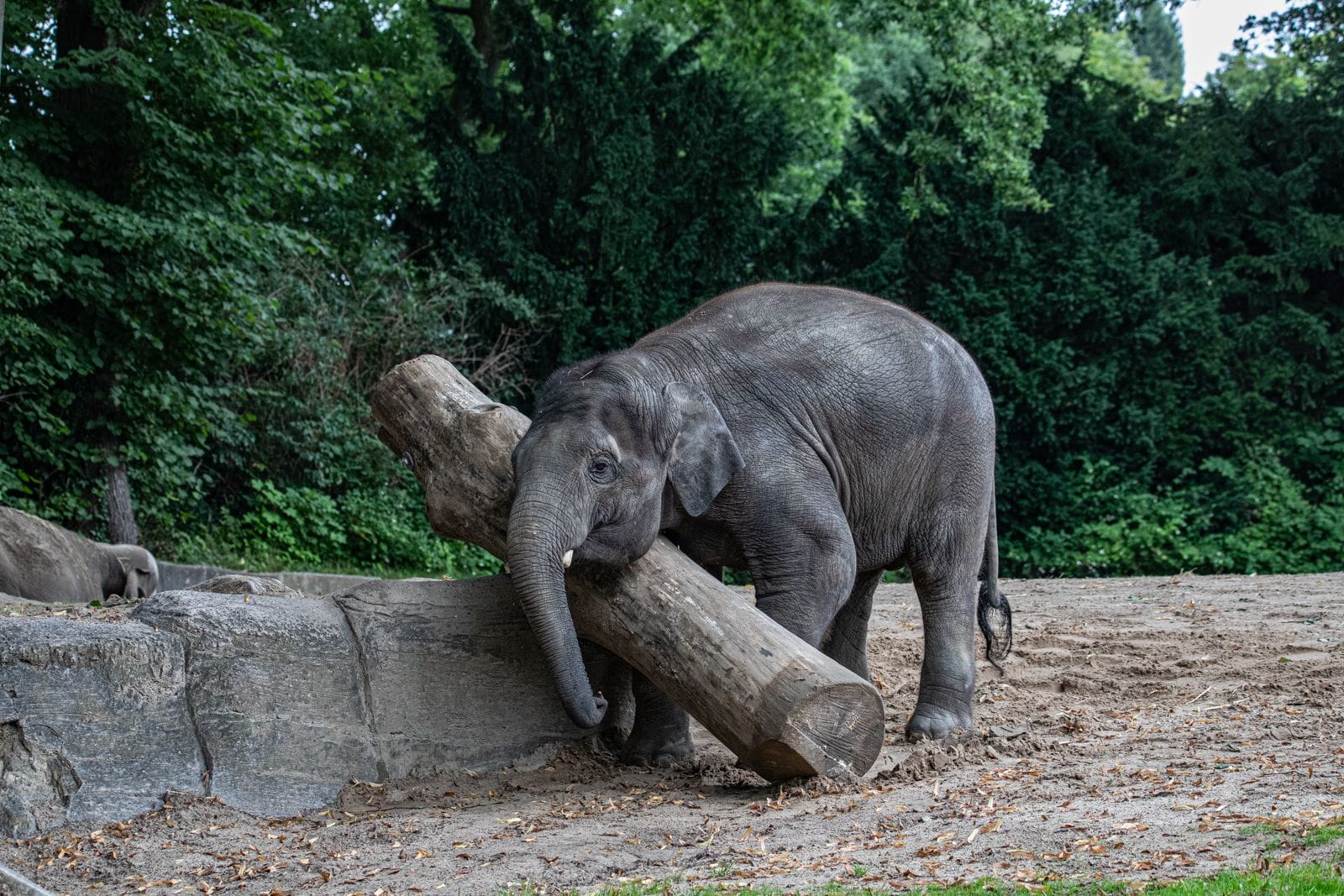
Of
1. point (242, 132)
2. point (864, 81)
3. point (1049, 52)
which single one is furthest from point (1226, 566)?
point (864, 81)

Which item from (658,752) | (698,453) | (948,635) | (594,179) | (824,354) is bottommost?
(658,752)

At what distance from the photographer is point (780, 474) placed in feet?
22.7

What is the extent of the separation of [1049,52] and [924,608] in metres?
13.4

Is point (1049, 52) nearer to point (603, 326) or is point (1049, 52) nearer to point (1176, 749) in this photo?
point (603, 326)

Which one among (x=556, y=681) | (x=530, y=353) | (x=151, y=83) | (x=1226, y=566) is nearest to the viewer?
(x=556, y=681)

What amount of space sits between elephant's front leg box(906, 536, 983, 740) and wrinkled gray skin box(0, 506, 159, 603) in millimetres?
7252

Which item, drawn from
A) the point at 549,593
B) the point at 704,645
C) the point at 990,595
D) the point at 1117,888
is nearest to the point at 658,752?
the point at 704,645

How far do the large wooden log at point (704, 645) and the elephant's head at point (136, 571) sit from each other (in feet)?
22.0

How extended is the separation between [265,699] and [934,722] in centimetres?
344

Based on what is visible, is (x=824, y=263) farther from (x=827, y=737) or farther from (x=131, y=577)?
(x=827, y=737)

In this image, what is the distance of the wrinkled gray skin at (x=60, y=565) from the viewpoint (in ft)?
37.3

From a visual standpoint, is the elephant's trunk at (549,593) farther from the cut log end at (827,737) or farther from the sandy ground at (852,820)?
the cut log end at (827,737)

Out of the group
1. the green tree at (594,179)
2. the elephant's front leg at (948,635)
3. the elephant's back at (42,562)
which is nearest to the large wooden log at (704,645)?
the elephant's front leg at (948,635)

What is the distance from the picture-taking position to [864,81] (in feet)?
132
